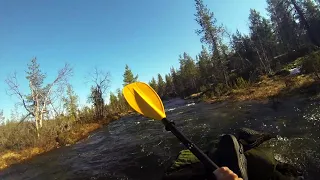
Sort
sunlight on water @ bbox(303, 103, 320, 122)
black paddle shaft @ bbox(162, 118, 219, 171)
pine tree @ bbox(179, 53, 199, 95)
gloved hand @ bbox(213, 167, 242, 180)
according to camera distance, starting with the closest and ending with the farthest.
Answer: gloved hand @ bbox(213, 167, 242, 180) < black paddle shaft @ bbox(162, 118, 219, 171) < sunlight on water @ bbox(303, 103, 320, 122) < pine tree @ bbox(179, 53, 199, 95)

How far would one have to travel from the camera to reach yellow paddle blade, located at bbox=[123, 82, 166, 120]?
131 inches

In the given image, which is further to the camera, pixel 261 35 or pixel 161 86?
pixel 161 86

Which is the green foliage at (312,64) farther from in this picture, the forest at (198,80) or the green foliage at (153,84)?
the green foliage at (153,84)

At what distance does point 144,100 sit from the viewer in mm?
3520

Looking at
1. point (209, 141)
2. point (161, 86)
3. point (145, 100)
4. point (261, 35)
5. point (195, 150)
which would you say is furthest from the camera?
point (161, 86)

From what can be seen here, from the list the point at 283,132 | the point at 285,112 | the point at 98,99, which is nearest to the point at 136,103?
the point at 283,132

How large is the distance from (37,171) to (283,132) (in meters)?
9.98

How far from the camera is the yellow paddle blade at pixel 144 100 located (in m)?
3.32

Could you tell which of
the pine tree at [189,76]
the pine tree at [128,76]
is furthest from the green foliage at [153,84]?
the pine tree at [128,76]

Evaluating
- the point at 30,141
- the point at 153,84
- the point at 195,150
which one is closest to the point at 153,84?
the point at 153,84

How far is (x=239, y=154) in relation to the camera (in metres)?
4.24

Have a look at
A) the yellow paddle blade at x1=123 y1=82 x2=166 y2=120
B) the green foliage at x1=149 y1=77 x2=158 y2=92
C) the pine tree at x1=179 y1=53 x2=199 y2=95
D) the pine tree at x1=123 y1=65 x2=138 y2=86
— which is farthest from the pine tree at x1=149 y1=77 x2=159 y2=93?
the yellow paddle blade at x1=123 y1=82 x2=166 y2=120

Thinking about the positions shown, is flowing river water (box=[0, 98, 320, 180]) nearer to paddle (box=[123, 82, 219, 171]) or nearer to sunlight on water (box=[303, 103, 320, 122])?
sunlight on water (box=[303, 103, 320, 122])

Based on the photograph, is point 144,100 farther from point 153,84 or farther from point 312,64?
point 153,84
